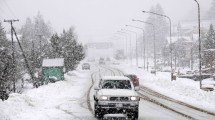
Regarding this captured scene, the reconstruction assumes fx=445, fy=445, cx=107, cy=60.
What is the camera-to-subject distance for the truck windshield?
733 inches

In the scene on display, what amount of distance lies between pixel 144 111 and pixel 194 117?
335 centimetres

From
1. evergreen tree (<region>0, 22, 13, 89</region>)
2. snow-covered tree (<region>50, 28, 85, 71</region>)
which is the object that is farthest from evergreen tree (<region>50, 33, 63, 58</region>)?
evergreen tree (<region>0, 22, 13, 89</region>)

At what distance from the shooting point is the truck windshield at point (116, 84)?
18625mm

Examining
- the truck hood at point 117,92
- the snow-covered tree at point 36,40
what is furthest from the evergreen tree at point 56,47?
the truck hood at point 117,92

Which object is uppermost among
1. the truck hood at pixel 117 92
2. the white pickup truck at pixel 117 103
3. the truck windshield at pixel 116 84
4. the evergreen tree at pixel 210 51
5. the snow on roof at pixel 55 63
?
the evergreen tree at pixel 210 51

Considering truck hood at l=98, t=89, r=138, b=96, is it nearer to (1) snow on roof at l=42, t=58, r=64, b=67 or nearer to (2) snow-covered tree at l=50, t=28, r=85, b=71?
(1) snow on roof at l=42, t=58, r=64, b=67

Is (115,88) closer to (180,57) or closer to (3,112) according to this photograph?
(3,112)

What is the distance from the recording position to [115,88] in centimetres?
1852

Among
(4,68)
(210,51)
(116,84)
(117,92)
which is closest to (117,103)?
(117,92)

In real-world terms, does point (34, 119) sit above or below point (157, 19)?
below

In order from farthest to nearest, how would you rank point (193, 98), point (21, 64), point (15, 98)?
point (21, 64)
point (193, 98)
point (15, 98)

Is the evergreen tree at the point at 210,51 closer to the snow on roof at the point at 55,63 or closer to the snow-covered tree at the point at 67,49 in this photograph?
the snow-covered tree at the point at 67,49

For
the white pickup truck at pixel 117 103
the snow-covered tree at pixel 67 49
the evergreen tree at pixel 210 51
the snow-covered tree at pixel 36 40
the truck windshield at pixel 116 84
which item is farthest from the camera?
the evergreen tree at pixel 210 51

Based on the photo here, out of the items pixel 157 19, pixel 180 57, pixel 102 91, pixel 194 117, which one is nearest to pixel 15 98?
pixel 102 91
